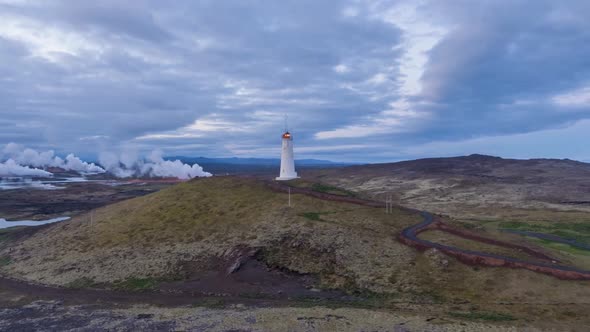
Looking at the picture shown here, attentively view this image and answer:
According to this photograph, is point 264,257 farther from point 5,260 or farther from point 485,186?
point 485,186

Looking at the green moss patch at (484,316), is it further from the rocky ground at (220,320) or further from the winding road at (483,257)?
the winding road at (483,257)

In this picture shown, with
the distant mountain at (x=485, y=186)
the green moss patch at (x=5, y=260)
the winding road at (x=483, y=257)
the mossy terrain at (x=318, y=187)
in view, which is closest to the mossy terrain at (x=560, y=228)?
the distant mountain at (x=485, y=186)

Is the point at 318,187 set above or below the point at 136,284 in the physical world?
above

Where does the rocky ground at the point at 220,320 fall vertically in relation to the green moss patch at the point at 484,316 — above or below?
below

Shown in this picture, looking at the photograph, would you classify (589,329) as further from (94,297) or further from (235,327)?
(94,297)

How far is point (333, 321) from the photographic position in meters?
27.1

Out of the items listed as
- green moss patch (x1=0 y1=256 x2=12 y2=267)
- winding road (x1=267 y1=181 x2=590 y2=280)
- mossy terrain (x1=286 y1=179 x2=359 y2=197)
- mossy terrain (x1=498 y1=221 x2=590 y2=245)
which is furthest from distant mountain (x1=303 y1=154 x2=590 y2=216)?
green moss patch (x1=0 y1=256 x2=12 y2=267)

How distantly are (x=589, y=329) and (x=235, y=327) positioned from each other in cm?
2123

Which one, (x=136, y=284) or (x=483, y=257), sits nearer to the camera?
(x=483, y=257)

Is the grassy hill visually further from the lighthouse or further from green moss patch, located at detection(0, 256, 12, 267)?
the lighthouse

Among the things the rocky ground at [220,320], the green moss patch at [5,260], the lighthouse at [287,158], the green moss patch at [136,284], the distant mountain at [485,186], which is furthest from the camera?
the distant mountain at [485,186]

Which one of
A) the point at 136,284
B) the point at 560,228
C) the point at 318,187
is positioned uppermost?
the point at 318,187

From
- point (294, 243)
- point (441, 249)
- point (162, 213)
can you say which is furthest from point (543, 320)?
point (162, 213)

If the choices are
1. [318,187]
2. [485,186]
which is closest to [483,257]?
[318,187]
